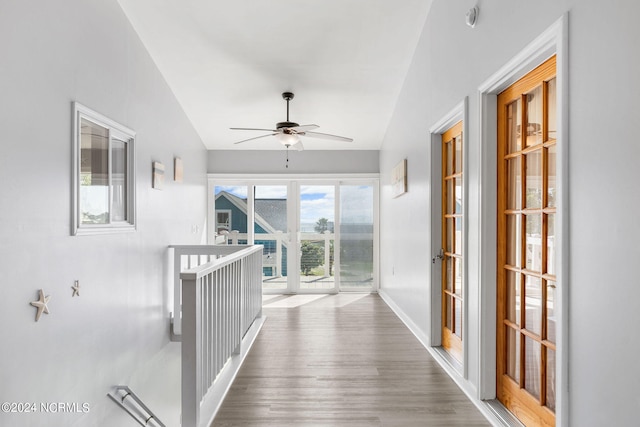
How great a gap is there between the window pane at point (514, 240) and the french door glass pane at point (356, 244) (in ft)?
13.6

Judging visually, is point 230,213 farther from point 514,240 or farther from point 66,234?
point 514,240

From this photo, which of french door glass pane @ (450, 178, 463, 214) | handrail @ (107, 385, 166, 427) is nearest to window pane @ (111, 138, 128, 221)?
handrail @ (107, 385, 166, 427)

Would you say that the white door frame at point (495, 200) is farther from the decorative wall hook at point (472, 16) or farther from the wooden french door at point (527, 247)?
the decorative wall hook at point (472, 16)

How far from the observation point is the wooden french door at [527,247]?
5.97ft

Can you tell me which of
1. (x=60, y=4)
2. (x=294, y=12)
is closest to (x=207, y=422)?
(x=60, y=4)

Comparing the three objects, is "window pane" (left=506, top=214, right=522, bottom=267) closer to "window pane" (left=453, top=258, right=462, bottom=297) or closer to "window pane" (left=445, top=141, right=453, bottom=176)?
"window pane" (left=453, top=258, right=462, bottom=297)

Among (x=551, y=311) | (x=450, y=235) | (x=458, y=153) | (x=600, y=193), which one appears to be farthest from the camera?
(x=450, y=235)

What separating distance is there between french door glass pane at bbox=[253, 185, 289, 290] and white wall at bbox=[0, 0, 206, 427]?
2.39 m

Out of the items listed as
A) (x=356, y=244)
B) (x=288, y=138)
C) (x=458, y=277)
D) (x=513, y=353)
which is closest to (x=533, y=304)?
(x=513, y=353)

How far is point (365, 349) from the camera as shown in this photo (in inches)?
133

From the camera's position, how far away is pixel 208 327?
234cm

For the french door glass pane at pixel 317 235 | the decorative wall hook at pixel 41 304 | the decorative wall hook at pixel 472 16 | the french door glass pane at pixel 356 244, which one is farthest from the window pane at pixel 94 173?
the french door glass pane at pixel 356 244

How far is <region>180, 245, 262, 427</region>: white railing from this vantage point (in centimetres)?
208

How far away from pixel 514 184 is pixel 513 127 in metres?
0.33
